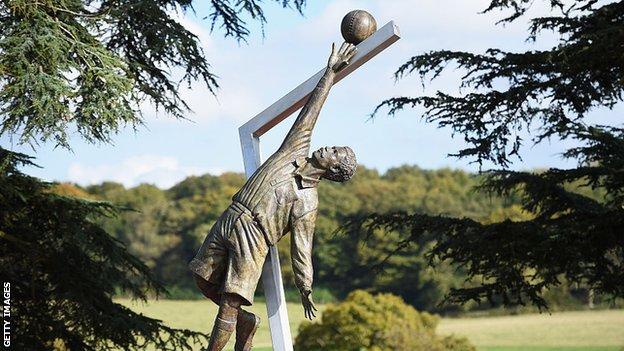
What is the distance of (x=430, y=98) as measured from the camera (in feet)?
36.2

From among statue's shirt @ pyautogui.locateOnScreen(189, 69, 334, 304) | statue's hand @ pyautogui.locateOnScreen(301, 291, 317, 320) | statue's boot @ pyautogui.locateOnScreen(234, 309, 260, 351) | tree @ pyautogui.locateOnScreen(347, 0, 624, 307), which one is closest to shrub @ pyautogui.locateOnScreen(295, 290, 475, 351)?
tree @ pyautogui.locateOnScreen(347, 0, 624, 307)

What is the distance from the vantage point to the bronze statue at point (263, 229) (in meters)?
5.52

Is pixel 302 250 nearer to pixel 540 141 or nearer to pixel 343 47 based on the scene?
pixel 343 47

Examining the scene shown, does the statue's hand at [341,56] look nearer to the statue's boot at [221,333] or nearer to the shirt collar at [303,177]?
the shirt collar at [303,177]

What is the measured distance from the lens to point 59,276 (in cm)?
1039

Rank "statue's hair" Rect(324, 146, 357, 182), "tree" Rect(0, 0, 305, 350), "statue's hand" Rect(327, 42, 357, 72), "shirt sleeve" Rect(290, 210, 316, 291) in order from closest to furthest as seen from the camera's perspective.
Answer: "shirt sleeve" Rect(290, 210, 316, 291) → "statue's hair" Rect(324, 146, 357, 182) → "statue's hand" Rect(327, 42, 357, 72) → "tree" Rect(0, 0, 305, 350)

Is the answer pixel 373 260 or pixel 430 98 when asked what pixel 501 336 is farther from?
pixel 430 98

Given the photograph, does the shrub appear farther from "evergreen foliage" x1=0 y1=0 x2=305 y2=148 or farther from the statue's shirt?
the statue's shirt

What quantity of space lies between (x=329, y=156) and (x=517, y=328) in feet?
80.5

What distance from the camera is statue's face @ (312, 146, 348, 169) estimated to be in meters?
5.60

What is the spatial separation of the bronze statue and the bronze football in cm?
68

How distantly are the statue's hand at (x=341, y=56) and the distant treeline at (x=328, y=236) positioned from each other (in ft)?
74.6

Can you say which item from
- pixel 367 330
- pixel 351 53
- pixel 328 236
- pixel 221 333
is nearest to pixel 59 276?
pixel 221 333

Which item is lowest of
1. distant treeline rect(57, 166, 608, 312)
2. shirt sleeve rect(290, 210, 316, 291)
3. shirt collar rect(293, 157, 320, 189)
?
shirt sleeve rect(290, 210, 316, 291)
